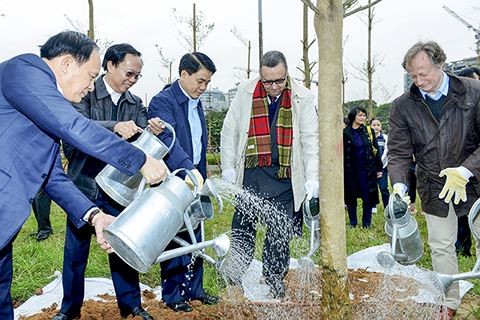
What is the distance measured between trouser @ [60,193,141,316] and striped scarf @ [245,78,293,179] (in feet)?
3.10

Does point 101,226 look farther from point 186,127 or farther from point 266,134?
point 266,134

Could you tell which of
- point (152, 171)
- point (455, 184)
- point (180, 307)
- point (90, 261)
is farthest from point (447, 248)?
point (90, 261)

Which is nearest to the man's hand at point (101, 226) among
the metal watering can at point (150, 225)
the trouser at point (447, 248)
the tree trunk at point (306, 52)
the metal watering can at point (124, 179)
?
the metal watering can at point (150, 225)

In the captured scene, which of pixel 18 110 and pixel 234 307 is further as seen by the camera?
pixel 234 307

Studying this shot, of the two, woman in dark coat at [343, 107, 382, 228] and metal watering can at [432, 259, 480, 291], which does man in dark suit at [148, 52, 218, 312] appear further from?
woman in dark coat at [343, 107, 382, 228]

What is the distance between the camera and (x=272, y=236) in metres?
3.55

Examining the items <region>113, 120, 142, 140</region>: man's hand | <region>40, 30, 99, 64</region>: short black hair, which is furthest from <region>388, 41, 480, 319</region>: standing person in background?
<region>40, 30, 99, 64</region>: short black hair

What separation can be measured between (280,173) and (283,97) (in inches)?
18.9

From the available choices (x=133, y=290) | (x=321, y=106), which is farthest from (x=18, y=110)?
(x=133, y=290)

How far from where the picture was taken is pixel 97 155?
184 cm

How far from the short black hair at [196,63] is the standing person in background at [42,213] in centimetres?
291

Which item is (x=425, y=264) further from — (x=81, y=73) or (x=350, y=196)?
(x=81, y=73)

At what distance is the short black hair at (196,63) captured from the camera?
323 cm

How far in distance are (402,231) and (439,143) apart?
0.62 metres
